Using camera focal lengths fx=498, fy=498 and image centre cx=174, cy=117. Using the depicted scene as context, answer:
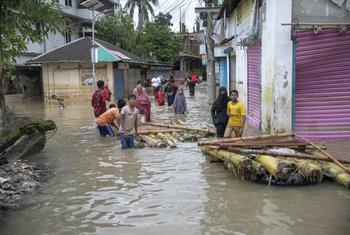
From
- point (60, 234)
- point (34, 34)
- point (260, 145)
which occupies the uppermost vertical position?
point (34, 34)

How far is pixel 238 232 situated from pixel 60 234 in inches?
87.8

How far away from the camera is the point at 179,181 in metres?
8.86

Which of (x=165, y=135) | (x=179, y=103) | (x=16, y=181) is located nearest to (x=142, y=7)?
(x=179, y=103)

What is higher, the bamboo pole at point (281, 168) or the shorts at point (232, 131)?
the shorts at point (232, 131)

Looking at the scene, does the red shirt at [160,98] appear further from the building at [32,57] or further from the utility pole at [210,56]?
the building at [32,57]

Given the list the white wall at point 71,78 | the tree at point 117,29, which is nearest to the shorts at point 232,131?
the white wall at point 71,78

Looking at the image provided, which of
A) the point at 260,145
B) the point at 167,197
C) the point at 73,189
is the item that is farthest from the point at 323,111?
the point at 73,189

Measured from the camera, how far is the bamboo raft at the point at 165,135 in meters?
12.4

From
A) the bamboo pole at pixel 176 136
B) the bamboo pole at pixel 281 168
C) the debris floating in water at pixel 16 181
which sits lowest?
the debris floating in water at pixel 16 181

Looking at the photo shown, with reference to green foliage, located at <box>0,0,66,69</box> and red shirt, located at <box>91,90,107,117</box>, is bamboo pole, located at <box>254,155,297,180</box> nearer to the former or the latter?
green foliage, located at <box>0,0,66,69</box>

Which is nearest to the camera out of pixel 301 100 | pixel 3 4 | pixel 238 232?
pixel 238 232

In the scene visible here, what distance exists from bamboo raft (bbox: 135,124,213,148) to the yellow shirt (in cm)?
173

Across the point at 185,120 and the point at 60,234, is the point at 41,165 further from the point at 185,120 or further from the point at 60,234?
the point at 185,120

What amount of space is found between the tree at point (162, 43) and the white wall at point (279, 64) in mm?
39116
